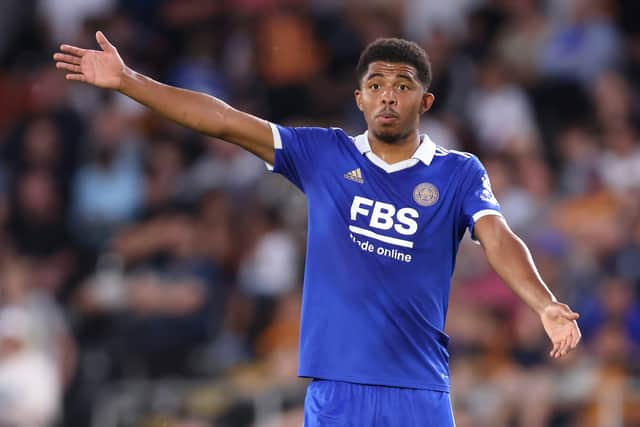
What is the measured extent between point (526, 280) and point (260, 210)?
6407 mm

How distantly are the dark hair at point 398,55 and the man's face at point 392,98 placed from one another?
0.02m

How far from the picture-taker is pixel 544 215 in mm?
10367

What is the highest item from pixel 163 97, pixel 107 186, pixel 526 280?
pixel 107 186

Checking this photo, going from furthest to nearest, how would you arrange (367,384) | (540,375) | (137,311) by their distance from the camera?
(137,311) → (540,375) → (367,384)

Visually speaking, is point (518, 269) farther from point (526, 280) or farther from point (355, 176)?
point (355, 176)

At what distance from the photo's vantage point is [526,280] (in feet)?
17.6

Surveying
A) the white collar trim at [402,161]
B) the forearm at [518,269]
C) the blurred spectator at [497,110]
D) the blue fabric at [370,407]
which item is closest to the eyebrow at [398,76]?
the white collar trim at [402,161]

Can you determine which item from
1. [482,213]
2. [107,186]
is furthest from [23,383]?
[482,213]

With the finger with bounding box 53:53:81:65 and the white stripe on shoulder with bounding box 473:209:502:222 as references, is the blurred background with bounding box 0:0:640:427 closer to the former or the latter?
the white stripe on shoulder with bounding box 473:209:502:222

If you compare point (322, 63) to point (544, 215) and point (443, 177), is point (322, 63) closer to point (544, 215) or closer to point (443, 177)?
point (544, 215)

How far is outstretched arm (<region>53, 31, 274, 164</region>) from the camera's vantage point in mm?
5523

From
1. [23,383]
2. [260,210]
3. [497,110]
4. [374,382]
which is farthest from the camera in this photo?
[497,110]

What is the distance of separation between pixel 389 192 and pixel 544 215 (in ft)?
16.1

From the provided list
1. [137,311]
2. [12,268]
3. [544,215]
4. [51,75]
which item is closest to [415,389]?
[544,215]
